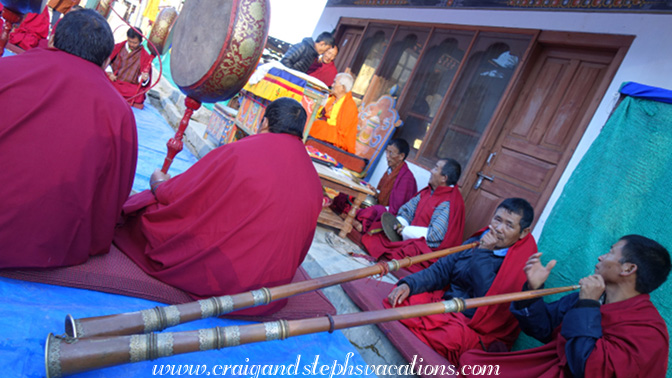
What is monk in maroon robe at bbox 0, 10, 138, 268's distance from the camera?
183 cm

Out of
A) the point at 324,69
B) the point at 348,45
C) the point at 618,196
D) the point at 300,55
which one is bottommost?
the point at 618,196

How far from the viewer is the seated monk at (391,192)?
15.9 ft

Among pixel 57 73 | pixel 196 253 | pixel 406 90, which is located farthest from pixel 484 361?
pixel 406 90

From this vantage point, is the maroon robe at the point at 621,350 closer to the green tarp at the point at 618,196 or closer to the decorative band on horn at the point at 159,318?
the green tarp at the point at 618,196

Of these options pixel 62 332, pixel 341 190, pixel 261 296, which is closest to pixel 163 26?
pixel 341 190

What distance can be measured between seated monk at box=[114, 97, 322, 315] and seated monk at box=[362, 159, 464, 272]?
207 centimetres

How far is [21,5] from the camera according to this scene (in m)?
4.03

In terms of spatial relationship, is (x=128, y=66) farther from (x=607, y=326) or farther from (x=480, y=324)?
(x=607, y=326)

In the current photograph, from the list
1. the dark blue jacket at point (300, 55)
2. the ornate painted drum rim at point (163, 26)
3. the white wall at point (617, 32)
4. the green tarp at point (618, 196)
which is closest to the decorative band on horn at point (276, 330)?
the green tarp at point (618, 196)

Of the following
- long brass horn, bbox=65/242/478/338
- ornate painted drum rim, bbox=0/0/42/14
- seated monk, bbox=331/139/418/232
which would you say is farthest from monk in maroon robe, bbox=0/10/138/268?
seated monk, bbox=331/139/418/232

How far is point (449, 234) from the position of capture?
168 inches

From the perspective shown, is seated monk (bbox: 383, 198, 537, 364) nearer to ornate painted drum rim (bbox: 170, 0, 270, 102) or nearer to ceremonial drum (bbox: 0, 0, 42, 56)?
ornate painted drum rim (bbox: 170, 0, 270, 102)

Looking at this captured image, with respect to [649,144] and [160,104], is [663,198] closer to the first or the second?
[649,144]

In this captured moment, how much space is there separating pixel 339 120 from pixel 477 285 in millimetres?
3799
